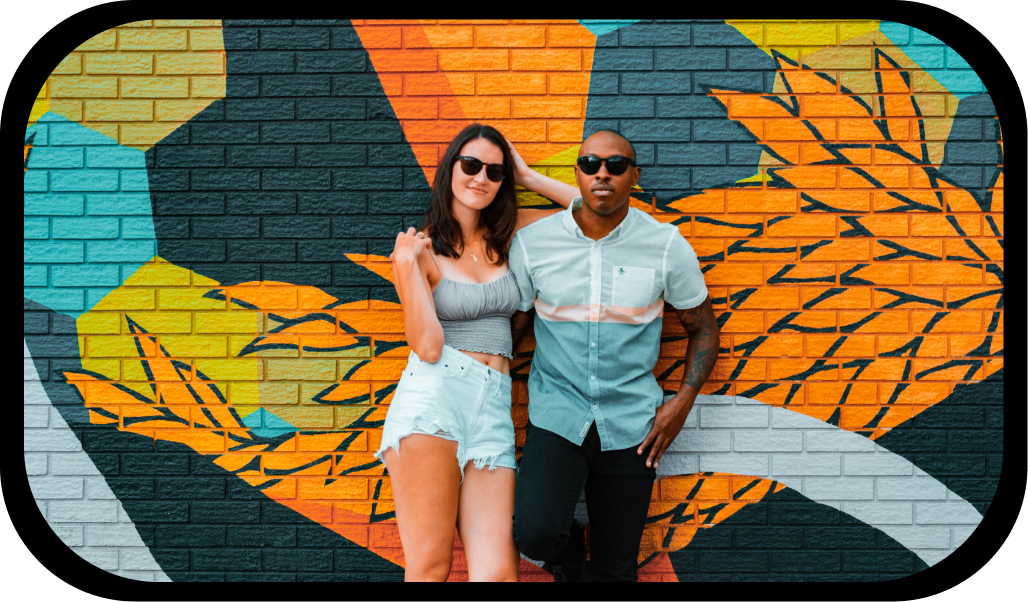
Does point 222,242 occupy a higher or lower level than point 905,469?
higher

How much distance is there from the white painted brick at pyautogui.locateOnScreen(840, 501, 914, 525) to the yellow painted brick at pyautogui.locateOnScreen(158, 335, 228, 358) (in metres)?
3.51

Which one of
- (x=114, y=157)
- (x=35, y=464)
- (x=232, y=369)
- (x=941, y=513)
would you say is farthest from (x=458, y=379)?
(x=941, y=513)

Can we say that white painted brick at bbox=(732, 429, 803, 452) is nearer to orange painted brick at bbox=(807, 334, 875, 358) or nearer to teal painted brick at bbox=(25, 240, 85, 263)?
orange painted brick at bbox=(807, 334, 875, 358)

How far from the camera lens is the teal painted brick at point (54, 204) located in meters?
3.30

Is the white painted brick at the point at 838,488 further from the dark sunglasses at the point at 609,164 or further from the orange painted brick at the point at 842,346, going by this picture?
the dark sunglasses at the point at 609,164

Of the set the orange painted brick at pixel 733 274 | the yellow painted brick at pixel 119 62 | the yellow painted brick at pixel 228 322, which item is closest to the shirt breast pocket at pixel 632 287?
the orange painted brick at pixel 733 274

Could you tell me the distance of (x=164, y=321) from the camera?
3326mm

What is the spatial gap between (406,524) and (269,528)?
3.54 ft

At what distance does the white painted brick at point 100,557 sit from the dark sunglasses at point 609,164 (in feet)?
10.8

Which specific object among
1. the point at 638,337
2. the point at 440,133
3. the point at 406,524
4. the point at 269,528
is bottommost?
the point at 269,528

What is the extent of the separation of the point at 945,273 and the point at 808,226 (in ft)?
2.59

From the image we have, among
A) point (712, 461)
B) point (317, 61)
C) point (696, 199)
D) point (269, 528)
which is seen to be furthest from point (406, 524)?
point (317, 61)

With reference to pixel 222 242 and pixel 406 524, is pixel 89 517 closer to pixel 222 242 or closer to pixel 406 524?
pixel 222 242

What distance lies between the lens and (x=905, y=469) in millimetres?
3291
